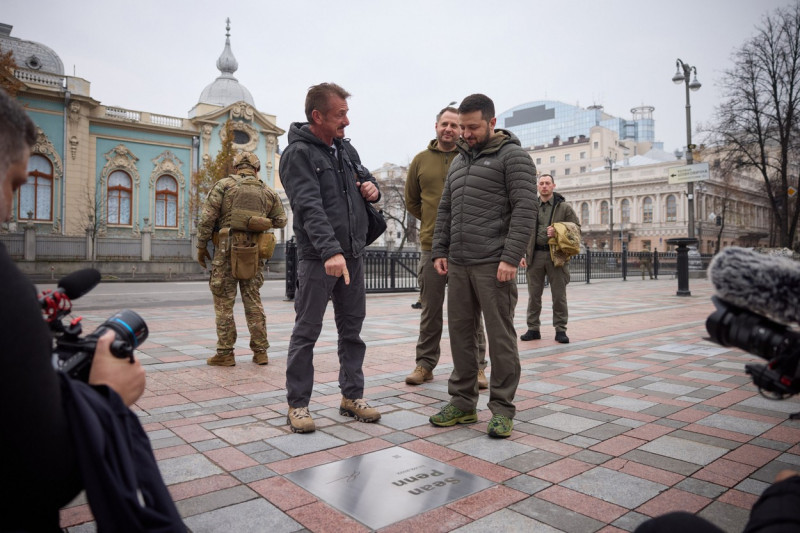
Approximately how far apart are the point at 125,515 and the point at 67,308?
1.74ft

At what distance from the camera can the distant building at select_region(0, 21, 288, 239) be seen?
32.6 m

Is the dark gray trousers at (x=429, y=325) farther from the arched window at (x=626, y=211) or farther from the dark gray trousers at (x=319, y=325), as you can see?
the arched window at (x=626, y=211)

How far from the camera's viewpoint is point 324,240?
11.2 feet

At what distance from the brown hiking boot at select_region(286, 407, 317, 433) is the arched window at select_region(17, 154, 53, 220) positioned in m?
34.9

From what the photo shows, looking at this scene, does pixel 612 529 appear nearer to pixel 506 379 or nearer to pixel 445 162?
pixel 506 379

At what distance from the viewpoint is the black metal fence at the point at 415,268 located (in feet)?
49.2

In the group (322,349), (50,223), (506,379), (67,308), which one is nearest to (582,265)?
(322,349)

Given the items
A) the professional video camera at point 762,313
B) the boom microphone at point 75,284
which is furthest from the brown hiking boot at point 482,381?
the boom microphone at point 75,284

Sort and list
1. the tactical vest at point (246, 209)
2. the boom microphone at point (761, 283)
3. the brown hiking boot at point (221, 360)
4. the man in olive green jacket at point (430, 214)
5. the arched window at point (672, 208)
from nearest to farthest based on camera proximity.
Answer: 1. the boom microphone at point (761, 283)
2. the man in olive green jacket at point (430, 214)
3. the brown hiking boot at point (221, 360)
4. the tactical vest at point (246, 209)
5. the arched window at point (672, 208)

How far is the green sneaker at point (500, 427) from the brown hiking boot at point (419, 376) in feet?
4.61

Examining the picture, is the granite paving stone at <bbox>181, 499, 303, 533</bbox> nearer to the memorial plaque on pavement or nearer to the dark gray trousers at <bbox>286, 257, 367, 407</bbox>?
the memorial plaque on pavement

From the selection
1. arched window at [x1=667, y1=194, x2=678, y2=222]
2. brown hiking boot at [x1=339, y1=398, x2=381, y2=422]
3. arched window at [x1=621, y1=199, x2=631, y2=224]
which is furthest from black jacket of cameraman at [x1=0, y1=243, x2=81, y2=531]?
arched window at [x1=621, y1=199, x2=631, y2=224]

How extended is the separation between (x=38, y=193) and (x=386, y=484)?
121 ft

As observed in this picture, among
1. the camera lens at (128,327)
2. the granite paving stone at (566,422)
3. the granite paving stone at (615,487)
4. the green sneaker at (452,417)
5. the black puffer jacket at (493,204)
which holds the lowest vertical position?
the granite paving stone at (615,487)
